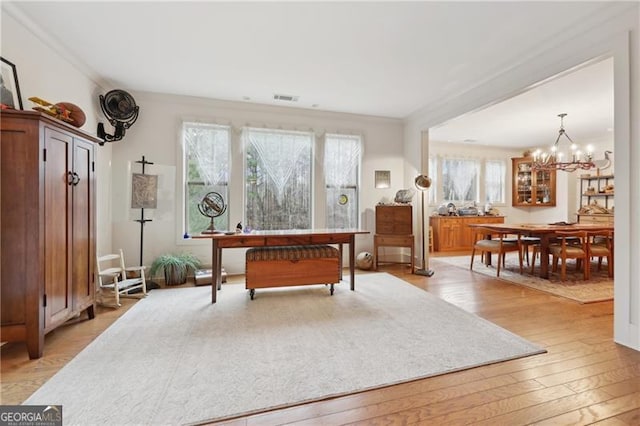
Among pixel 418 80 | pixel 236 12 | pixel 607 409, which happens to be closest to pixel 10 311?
pixel 236 12

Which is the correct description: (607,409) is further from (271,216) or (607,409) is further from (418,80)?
(271,216)

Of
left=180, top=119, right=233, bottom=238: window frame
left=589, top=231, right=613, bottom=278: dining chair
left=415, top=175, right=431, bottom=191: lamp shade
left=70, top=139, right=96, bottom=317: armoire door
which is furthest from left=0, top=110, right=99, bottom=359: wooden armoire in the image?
left=589, top=231, right=613, bottom=278: dining chair

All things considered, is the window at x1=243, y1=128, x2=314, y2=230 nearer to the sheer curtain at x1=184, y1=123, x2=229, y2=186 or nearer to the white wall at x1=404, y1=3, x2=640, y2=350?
the sheer curtain at x1=184, y1=123, x2=229, y2=186

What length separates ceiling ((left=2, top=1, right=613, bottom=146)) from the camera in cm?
234

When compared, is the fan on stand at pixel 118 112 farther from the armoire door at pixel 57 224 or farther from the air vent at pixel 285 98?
the air vent at pixel 285 98

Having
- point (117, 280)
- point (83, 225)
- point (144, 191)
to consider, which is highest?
point (144, 191)

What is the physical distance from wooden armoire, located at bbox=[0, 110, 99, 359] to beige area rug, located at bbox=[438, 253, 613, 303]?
5.26 m

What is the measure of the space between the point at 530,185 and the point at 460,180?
2.05 meters

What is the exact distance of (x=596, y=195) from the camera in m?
6.70

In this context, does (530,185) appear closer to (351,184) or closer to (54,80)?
(351,184)

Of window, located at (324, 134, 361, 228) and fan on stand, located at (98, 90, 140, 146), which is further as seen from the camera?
window, located at (324, 134, 361, 228)

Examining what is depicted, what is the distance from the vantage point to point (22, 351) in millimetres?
2133

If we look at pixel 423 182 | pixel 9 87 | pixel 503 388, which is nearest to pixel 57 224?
pixel 9 87

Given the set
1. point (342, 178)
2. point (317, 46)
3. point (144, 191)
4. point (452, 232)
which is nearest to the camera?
point (317, 46)
